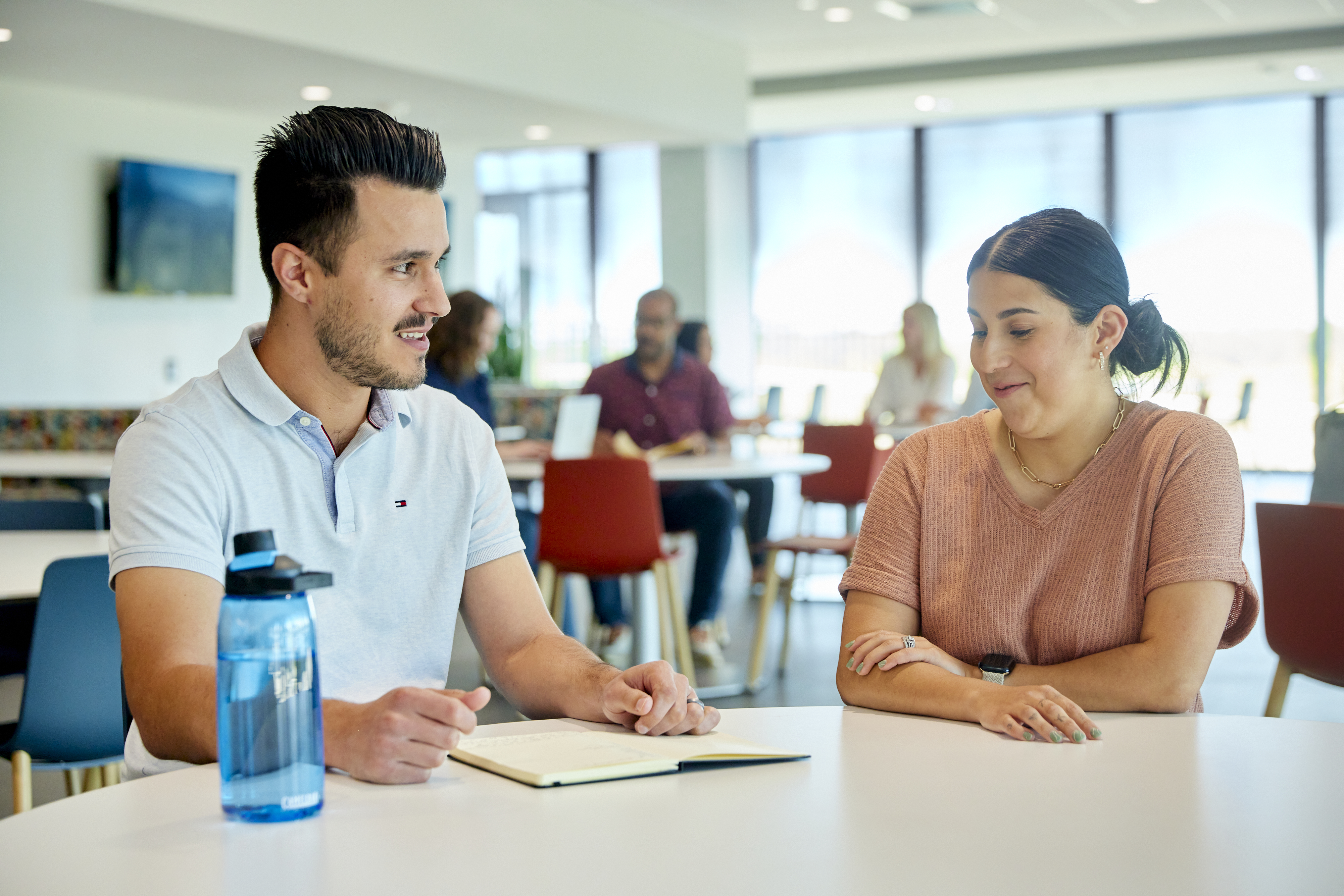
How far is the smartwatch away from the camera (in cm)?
147

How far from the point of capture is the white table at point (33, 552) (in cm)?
212

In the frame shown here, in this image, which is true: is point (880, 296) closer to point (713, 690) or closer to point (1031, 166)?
point (1031, 166)

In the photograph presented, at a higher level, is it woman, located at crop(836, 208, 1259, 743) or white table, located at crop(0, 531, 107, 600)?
woman, located at crop(836, 208, 1259, 743)

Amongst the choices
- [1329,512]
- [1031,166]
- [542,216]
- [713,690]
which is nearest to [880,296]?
[1031,166]

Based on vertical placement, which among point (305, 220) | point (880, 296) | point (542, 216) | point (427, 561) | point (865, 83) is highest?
point (865, 83)

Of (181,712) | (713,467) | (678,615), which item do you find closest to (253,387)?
(181,712)

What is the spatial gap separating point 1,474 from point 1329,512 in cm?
435

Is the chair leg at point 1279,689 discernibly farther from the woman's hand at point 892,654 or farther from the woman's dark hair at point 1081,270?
the woman's hand at point 892,654

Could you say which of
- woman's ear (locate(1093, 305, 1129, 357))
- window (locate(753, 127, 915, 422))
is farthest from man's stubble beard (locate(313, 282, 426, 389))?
window (locate(753, 127, 915, 422))

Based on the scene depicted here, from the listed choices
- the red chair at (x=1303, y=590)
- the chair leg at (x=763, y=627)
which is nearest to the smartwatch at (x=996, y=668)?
the red chair at (x=1303, y=590)

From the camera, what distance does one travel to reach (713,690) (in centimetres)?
413

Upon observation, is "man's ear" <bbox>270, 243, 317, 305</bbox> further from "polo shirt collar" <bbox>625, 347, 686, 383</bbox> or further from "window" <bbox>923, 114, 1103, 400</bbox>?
"window" <bbox>923, 114, 1103, 400</bbox>

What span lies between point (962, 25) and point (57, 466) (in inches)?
250

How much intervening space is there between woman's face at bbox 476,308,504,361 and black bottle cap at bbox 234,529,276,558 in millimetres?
3684
